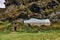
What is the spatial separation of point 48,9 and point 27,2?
11.0 metres

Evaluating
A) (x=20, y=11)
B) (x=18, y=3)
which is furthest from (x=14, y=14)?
(x=18, y=3)

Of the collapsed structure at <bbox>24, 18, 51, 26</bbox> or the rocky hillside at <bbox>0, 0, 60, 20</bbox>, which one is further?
the rocky hillside at <bbox>0, 0, 60, 20</bbox>

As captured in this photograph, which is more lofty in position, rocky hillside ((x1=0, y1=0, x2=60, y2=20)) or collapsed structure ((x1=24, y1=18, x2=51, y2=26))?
rocky hillside ((x1=0, y1=0, x2=60, y2=20))

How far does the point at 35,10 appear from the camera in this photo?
69250mm

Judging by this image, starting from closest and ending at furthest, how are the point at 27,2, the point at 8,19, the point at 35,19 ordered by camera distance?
1. the point at 35,19
2. the point at 8,19
3. the point at 27,2

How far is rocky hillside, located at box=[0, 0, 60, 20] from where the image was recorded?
218ft

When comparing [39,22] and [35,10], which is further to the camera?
[35,10]

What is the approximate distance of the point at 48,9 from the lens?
72.4 meters

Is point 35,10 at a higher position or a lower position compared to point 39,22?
higher

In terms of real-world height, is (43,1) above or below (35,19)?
above

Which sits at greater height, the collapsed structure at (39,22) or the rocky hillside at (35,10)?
the rocky hillside at (35,10)

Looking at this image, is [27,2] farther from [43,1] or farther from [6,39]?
[6,39]

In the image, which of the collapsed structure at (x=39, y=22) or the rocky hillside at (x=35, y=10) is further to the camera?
the rocky hillside at (x=35, y=10)

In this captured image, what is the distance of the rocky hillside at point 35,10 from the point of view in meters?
66.5
